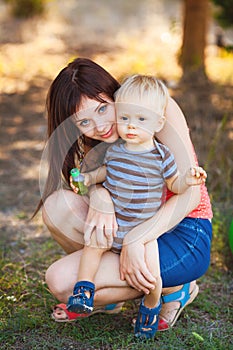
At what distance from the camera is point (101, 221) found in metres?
2.28

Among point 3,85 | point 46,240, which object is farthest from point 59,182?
point 3,85

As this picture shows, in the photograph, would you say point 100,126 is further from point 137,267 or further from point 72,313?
point 72,313

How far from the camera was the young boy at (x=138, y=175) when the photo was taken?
2.18 meters

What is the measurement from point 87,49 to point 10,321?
564 cm

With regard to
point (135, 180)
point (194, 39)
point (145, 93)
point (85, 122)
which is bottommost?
point (194, 39)

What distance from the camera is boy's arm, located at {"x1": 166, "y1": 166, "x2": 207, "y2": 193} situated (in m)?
2.18

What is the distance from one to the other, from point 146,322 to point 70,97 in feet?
2.98

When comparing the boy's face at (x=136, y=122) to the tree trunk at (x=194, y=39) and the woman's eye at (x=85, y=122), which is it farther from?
the tree trunk at (x=194, y=39)

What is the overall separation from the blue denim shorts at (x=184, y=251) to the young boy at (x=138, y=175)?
8 centimetres

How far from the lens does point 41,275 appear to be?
Answer: 295 centimetres

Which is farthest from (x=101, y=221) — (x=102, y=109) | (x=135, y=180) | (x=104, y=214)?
(x=102, y=109)

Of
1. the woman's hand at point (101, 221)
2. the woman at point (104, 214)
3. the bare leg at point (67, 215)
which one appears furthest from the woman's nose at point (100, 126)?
the bare leg at point (67, 215)

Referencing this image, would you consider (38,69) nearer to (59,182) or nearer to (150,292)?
(59,182)

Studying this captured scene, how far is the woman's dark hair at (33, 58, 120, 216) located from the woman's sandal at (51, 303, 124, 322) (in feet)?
1.86
